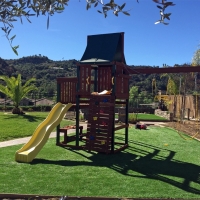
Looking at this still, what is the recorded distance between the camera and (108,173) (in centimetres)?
615

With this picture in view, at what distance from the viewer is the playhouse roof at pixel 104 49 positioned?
360 inches

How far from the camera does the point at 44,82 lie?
69312 mm

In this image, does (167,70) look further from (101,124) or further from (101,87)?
(101,124)

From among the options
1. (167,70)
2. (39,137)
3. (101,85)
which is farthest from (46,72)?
(167,70)

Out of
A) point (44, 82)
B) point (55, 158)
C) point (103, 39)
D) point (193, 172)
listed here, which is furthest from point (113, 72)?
point (44, 82)

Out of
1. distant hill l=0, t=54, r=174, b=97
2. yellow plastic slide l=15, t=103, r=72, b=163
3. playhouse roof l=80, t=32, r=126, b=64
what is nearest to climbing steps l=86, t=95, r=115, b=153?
yellow plastic slide l=15, t=103, r=72, b=163

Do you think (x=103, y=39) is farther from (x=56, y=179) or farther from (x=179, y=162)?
(x=56, y=179)

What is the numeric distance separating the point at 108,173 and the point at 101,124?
8.20 feet

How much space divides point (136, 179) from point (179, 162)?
2158 mm

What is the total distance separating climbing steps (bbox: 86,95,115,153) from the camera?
8.31 m

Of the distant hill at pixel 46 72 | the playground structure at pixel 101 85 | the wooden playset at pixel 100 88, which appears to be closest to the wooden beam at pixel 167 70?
the playground structure at pixel 101 85

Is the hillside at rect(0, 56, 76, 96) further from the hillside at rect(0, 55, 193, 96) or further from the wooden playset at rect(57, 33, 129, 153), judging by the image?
the wooden playset at rect(57, 33, 129, 153)

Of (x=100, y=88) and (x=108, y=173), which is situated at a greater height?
(x=100, y=88)

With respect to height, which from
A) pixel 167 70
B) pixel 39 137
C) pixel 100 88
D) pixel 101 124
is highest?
pixel 167 70
